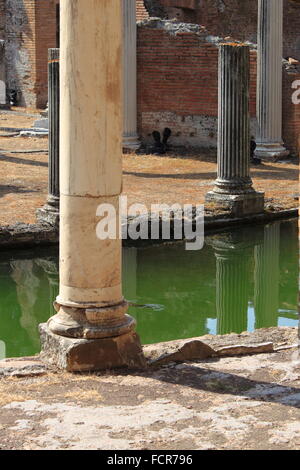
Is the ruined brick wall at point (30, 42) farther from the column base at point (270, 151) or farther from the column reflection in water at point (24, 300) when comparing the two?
the column reflection in water at point (24, 300)

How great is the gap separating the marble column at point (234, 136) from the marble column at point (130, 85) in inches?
241

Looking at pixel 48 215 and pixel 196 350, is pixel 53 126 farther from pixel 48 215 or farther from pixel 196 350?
pixel 196 350

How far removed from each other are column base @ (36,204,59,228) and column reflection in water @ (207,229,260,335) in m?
1.98

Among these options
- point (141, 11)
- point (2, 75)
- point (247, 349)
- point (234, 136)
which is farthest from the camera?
point (2, 75)

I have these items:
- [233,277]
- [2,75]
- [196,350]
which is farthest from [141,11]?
[196,350]

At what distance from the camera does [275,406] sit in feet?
17.7

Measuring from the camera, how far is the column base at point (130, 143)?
19.1 metres

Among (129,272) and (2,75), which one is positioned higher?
(2,75)

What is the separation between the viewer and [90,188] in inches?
237

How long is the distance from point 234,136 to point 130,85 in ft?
22.5

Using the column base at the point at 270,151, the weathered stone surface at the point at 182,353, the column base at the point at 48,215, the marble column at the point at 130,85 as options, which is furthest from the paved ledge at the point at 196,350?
the marble column at the point at 130,85

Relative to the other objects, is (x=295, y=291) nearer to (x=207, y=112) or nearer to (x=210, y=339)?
(x=210, y=339)
